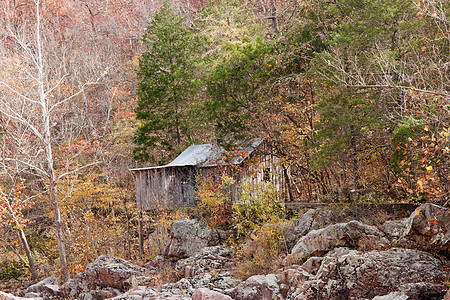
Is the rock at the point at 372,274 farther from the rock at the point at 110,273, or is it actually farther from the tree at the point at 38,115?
the tree at the point at 38,115

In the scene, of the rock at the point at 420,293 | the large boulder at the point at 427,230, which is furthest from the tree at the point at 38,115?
the rock at the point at 420,293

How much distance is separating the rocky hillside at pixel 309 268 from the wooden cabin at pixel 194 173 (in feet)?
9.16

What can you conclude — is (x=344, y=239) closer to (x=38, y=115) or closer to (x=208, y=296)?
(x=208, y=296)

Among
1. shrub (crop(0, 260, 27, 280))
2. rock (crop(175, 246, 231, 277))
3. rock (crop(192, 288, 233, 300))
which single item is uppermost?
rock (crop(192, 288, 233, 300))

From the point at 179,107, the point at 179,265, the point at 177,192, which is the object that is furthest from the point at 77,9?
the point at 179,265

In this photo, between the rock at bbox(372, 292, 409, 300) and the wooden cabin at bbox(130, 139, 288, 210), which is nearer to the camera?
the rock at bbox(372, 292, 409, 300)

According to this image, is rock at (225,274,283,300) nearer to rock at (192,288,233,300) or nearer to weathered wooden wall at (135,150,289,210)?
rock at (192,288,233,300)

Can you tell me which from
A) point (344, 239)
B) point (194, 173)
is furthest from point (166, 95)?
point (344, 239)

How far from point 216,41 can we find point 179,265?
1396 centimetres

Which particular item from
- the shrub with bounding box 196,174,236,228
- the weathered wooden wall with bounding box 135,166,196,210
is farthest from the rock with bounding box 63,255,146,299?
the weathered wooden wall with bounding box 135,166,196,210

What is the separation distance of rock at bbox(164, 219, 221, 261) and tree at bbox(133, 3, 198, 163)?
6817mm

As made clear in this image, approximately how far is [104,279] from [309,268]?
6457 millimetres

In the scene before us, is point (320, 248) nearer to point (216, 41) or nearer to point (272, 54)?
point (272, 54)

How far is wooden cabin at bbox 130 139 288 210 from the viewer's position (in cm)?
1586
